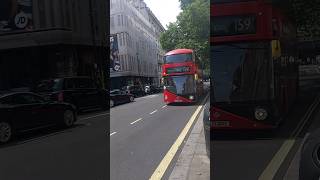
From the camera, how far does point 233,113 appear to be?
401 inches

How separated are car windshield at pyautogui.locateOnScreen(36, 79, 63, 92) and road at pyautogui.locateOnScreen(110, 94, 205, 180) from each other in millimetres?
382

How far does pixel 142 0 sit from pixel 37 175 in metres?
1.13

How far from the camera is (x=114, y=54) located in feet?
8.14

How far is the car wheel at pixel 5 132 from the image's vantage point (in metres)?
2.41

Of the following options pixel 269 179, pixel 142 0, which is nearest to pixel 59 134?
pixel 142 0

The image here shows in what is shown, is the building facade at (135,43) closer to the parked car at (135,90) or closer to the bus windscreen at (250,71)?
the parked car at (135,90)

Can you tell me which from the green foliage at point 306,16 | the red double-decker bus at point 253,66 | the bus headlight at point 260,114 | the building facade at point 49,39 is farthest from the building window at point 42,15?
the green foliage at point 306,16

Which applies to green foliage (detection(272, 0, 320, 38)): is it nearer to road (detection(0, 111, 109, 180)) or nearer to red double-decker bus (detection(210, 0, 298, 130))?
red double-decker bus (detection(210, 0, 298, 130))

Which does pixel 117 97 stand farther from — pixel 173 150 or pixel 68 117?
pixel 173 150

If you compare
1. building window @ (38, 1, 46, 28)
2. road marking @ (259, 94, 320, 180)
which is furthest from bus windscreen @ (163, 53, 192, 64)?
road marking @ (259, 94, 320, 180)

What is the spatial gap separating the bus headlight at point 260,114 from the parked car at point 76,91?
8.14 meters

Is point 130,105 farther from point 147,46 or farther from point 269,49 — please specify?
point 269,49

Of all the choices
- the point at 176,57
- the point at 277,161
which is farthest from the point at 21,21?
the point at 277,161

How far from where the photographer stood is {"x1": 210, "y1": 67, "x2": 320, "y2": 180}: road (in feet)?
22.7
